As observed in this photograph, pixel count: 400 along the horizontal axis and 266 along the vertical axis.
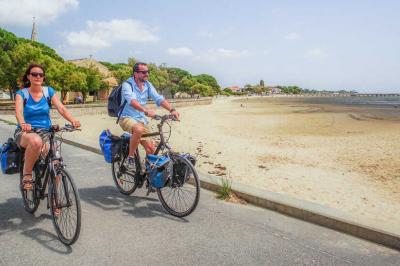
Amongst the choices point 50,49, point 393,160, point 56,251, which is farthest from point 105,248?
point 50,49

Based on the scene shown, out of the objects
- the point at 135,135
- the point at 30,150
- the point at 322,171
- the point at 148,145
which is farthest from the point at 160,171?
the point at 322,171

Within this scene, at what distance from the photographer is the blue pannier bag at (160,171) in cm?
468

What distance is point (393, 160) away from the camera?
10.0 metres

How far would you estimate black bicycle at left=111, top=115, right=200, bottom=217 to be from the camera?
15.3 feet

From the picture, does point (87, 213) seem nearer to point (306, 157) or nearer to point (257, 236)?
point (257, 236)

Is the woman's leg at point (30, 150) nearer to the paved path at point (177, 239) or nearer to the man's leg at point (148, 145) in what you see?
the paved path at point (177, 239)

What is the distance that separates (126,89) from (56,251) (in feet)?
7.61

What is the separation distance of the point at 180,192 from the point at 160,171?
24.1 inches

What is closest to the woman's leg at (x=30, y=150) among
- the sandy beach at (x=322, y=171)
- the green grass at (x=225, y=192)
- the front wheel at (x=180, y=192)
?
the front wheel at (x=180, y=192)

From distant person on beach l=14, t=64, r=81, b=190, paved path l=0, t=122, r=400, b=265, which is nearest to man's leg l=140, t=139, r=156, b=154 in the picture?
paved path l=0, t=122, r=400, b=265

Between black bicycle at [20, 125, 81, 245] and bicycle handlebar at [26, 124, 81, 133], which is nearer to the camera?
black bicycle at [20, 125, 81, 245]

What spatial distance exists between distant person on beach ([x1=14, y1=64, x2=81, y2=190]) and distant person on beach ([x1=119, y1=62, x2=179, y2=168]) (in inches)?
38.5

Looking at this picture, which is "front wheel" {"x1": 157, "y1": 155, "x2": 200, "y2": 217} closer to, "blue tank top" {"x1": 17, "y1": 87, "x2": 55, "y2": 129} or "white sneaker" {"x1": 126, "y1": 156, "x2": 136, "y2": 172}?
"white sneaker" {"x1": 126, "y1": 156, "x2": 136, "y2": 172}

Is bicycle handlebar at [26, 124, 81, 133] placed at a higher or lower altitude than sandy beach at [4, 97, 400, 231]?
higher
